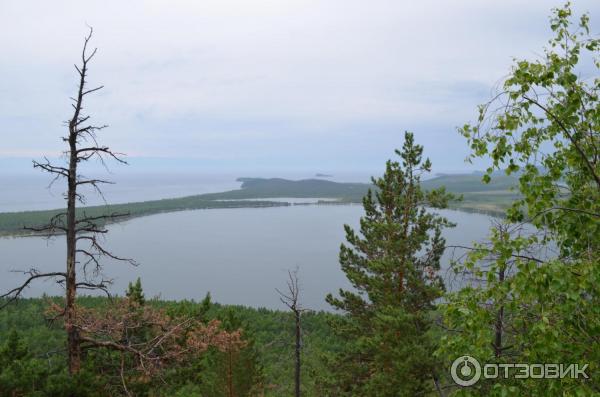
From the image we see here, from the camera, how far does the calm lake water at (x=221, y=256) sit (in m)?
78.1

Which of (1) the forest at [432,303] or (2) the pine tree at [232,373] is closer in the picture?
(1) the forest at [432,303]

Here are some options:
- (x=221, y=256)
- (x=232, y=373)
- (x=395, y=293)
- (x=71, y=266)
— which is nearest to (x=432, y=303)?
(x=395, y=293)

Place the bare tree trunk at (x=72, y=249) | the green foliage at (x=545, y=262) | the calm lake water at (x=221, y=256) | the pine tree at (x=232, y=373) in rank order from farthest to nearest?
the calm lake water at (x=221, y=256)
the pine tree at (x=232, y=373)
the bare tree trunk at (x=72, y=249)
the green foliage at (x=545, y=262)

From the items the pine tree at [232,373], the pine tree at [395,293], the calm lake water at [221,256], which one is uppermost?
the pine tree at [395,293]

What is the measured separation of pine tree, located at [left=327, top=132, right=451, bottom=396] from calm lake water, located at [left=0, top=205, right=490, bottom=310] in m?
49.1

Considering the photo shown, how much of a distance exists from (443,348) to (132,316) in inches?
318

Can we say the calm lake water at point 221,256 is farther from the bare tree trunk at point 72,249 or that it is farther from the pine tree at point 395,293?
the bare tree trunk at point 72,249

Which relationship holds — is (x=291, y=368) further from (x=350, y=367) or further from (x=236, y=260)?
(x=236, y=260)

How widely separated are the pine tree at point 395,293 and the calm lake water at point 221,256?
4914cm

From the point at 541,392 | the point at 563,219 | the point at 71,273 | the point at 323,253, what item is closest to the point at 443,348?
the point at 541,392

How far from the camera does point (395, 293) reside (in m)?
15.9

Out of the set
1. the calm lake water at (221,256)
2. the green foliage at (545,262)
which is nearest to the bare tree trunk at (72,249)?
the green foliage at (545,262)

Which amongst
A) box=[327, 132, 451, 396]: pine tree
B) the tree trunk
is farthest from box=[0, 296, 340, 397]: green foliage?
box=[327, 132, 451, 396]: pine tree

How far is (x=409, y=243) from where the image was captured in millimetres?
16109
